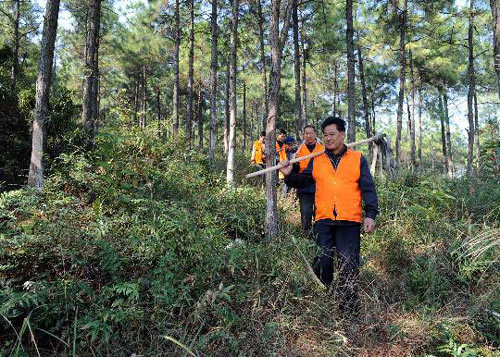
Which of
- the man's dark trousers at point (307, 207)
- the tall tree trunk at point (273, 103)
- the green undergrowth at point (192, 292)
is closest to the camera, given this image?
the green undergrowth at point (192, 292)

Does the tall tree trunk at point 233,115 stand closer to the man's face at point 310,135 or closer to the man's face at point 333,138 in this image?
the man's face at point 310,135

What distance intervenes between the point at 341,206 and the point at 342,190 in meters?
0.15

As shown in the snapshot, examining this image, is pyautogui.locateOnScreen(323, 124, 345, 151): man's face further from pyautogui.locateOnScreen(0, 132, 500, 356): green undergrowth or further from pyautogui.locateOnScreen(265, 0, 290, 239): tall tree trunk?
pyautogui.locateOnScreen(0, 132, 500, 356): green undergrowth

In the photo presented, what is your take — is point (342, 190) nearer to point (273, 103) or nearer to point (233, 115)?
point (273, 103)

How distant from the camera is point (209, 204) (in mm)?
5148

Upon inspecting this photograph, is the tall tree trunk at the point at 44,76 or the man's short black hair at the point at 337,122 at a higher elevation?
the tall tree trunk at the point at 44,76

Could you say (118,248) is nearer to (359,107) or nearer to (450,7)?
(450,7)

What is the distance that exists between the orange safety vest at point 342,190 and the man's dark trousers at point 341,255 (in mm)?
96

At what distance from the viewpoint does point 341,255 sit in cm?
331

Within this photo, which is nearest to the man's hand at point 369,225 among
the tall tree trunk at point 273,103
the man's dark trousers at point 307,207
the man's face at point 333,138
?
the man's face at point 333,138

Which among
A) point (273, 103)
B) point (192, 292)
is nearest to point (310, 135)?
point (273, 103)

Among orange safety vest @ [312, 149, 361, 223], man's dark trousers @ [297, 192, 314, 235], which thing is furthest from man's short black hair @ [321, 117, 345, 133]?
man's dark trousers @ [297, 192, 314, 235]

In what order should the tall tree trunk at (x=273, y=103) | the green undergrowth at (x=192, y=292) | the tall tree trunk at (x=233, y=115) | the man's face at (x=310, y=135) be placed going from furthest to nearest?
the tall tree trunk at (x=233, y=115), the man's face at (x=310, y=135), the tall tree trunk at (x=273, y=103), the green undergrowth at (x=192, y=292)

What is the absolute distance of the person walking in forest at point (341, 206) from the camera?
327cm
